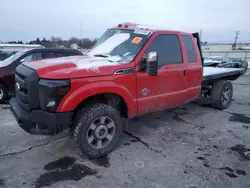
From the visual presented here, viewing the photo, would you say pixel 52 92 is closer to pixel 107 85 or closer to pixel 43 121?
pixel 43 121

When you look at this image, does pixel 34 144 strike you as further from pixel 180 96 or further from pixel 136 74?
pixel 180 96

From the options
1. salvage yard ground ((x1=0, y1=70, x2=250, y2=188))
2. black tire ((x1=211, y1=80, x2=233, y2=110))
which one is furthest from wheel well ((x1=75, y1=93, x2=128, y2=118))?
black tire ((x1=211, y1=80, x2=233, y2=110))

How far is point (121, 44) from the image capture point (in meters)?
4.18

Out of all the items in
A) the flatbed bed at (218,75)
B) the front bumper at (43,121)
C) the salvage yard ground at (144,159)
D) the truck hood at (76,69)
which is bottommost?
the salvage yard ground at (144,159)

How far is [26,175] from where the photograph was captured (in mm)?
3107

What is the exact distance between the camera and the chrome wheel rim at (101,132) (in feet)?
11.5

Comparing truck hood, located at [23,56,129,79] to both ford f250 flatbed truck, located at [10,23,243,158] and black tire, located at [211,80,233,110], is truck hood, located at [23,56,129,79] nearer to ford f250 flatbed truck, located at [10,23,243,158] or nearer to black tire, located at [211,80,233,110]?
ford f250 flatbed truck, located at [10,23,243,158]

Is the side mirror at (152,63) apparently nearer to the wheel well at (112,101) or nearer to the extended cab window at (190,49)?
the wheel well at (112,101)

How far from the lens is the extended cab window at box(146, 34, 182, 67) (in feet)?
13.6

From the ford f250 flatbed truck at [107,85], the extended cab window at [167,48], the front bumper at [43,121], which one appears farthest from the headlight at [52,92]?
the extended cab window at [167,48]

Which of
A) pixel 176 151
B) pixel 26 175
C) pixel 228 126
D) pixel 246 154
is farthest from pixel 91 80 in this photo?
pixel 228 126

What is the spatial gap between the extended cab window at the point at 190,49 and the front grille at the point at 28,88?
3147 millimetres

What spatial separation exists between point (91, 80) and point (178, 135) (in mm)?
2239

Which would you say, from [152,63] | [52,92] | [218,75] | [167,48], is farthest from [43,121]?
[218,75]
